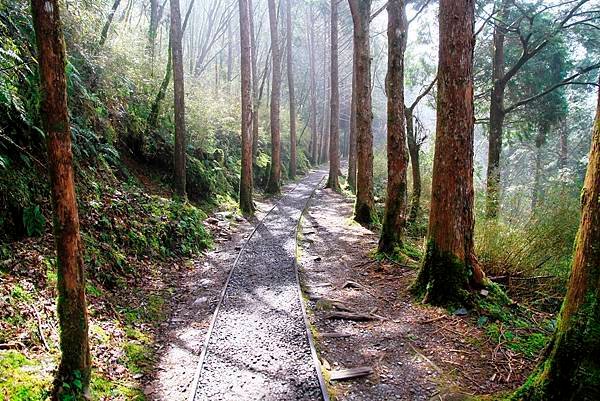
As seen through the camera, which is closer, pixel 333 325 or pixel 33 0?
pixel 33 0

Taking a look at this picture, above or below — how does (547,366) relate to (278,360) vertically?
above

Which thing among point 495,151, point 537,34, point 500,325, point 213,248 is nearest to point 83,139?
point 213,248

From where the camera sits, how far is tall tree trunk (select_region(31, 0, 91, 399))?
361cm

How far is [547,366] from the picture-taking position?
136 inches

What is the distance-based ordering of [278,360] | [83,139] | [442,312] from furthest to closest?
[83,139]
[442,312]
[278,360]

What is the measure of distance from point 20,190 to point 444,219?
636cm

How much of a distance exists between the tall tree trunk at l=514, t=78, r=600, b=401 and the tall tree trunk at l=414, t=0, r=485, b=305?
2948 mm

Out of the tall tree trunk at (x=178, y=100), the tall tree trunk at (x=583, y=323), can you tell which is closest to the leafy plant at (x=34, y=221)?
the tall tree trunk at (x=583, y=323)

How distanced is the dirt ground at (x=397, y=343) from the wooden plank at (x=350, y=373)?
6 centimetres

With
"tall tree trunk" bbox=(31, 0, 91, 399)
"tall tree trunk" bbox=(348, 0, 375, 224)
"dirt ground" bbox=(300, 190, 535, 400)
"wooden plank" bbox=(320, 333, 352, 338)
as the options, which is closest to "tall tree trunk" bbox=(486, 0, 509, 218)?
"tall tree trunk" bbox=(348, 0, 375, 224)

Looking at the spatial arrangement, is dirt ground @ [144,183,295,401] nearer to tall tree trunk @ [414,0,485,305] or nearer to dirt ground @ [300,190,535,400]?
dirt ground @ [300,190,535,400]

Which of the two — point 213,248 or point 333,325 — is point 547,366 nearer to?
point 333,325

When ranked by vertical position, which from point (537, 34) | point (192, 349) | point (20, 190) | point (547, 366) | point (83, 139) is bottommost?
point (192, 349)

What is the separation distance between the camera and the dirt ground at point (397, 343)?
462 cm
